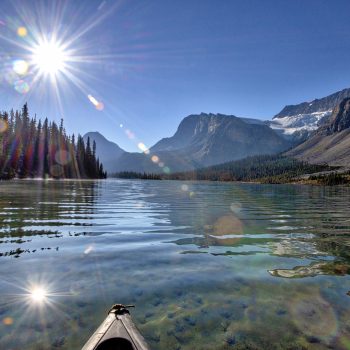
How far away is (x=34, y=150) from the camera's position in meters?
143

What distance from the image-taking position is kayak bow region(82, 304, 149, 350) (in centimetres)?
550

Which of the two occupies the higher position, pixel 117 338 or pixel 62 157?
pixel 62 157

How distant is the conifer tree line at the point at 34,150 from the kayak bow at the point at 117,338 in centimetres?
12727

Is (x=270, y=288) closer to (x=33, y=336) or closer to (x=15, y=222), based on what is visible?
(x=33, y=336)

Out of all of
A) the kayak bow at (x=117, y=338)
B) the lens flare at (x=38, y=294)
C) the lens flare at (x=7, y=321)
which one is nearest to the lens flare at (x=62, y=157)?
the lens flare at (x=38, y=294)

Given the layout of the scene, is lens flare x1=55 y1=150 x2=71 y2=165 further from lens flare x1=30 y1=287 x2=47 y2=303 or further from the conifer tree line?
lens flare x1=30 y1=287 x2=47 y2=303

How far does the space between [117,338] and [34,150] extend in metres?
152

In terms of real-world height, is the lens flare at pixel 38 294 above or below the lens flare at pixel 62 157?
below

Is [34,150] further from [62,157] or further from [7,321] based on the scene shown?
[7,321]

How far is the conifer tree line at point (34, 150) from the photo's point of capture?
124 m

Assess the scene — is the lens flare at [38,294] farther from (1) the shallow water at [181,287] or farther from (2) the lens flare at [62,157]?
(2) the lens flare at [62,157]

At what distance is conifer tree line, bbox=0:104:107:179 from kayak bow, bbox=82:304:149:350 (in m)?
127

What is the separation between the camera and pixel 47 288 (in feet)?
34.6

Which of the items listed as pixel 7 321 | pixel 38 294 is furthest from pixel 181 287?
pixel 7 321
